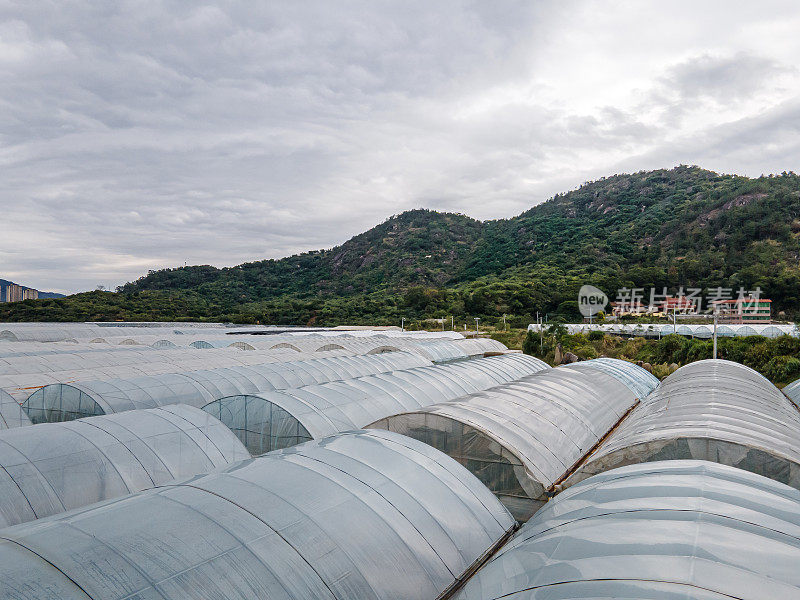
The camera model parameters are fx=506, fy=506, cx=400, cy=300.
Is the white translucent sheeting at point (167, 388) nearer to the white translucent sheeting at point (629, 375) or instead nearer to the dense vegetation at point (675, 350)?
the white translucent sheeting at point (629, 375)

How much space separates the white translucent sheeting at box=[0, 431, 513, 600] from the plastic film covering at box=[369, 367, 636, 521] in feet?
6.87

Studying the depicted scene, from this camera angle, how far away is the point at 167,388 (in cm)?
1523

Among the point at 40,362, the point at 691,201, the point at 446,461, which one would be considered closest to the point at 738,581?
the point at 446,461

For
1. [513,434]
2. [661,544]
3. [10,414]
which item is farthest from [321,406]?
[661,544]

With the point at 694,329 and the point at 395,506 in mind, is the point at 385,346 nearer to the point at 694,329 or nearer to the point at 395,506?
the point at 395,506

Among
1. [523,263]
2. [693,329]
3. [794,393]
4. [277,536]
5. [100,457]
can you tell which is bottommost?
[794,393]

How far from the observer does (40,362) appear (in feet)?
66.8

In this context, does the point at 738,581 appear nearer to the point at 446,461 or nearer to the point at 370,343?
the point at 446,461

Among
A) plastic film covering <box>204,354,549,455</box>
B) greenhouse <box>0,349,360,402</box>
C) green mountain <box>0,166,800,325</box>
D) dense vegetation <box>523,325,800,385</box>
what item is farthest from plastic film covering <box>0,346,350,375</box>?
green mountain <box>0,166,800,325</box>

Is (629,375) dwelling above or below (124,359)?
below

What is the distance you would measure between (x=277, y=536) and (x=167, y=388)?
1184 centimetres

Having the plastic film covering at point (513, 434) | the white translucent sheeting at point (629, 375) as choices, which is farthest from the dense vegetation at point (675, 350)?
the plastic film covering at point (513, 434)

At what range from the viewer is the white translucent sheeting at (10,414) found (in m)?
12.2

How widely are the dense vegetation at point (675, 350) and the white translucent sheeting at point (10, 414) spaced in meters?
31.0
